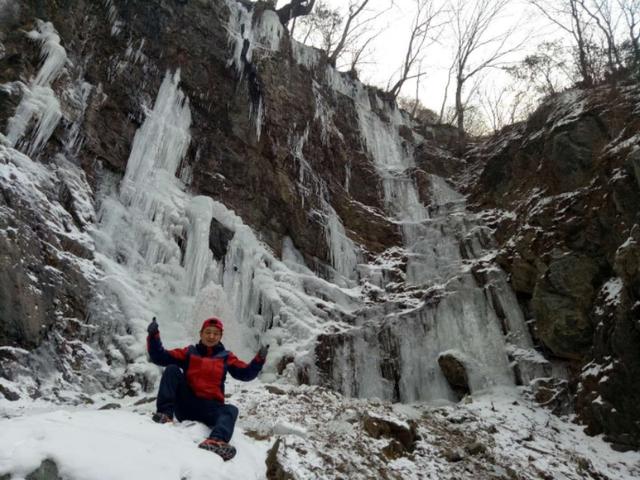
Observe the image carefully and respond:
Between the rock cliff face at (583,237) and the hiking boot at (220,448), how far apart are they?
8.03 m

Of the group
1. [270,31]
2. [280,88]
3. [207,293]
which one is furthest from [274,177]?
[270,31]

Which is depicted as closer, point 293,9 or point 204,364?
point 204,364

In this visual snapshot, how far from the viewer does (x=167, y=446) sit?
3.25 meters

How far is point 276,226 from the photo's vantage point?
14.2 m

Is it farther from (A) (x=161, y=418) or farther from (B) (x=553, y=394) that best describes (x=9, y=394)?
(B) (x=553, y=394)

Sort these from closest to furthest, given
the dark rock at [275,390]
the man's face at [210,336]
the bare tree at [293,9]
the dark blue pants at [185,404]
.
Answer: the dark blue pants at [185,404] → the man's face at [210,336] → the dark rock at [275,390] → the bare tree at [293,9]

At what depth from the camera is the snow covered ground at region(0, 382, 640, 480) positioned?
2.70m

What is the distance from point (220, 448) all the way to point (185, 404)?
1.02 m

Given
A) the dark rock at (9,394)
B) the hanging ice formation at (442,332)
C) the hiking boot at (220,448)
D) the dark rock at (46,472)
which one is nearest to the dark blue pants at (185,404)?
the hiking boot at (220,448)

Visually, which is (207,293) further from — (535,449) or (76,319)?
(535,449)

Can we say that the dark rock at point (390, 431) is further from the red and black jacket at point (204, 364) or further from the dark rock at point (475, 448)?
the red and black jacket at point (204, 364)

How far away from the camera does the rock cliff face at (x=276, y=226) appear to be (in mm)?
8656

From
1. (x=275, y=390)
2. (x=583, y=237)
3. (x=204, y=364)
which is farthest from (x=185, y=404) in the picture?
(x=583, y=237)

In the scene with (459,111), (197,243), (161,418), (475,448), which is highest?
(459,111)
